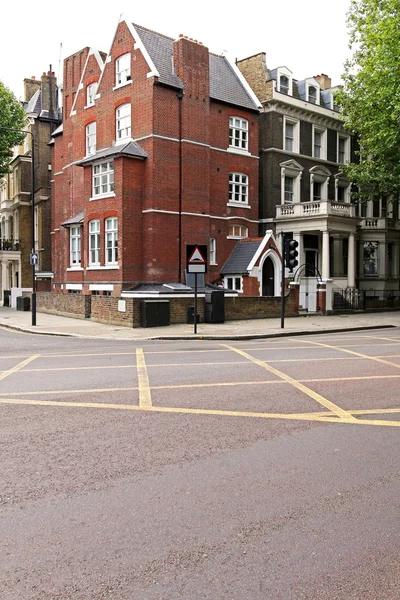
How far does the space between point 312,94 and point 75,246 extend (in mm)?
19587

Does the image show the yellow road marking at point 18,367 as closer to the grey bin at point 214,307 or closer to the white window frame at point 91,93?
the grey bin at point 214,307

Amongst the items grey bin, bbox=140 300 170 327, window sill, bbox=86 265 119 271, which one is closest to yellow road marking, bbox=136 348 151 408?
grey bin, bbox=140 300 170 327

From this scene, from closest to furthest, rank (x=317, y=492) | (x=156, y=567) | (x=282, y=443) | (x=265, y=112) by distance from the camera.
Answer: (x=156, y=567) → (x=317, y=492) → (x=282, y=443) → (x=265, y=112)

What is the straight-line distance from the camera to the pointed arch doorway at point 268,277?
31.0 metres

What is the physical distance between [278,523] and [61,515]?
64.3 inches

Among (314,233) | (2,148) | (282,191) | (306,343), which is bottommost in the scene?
A: (306,343)

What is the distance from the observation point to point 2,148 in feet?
131

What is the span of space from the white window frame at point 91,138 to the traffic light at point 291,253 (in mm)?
16405

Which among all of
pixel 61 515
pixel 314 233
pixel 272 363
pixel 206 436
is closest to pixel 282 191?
pixel 314 233

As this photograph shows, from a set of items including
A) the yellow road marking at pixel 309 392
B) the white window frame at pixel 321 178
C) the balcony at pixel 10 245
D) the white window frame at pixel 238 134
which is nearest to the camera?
the yellow road marking at pixel 309 392

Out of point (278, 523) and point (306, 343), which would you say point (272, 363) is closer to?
point (306, 343)

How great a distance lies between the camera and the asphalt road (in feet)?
10.8

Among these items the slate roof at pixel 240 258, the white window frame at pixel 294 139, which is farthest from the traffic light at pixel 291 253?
the white window frame at pixel 294 139

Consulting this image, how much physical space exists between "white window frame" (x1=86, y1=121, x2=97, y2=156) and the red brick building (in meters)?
0.06
